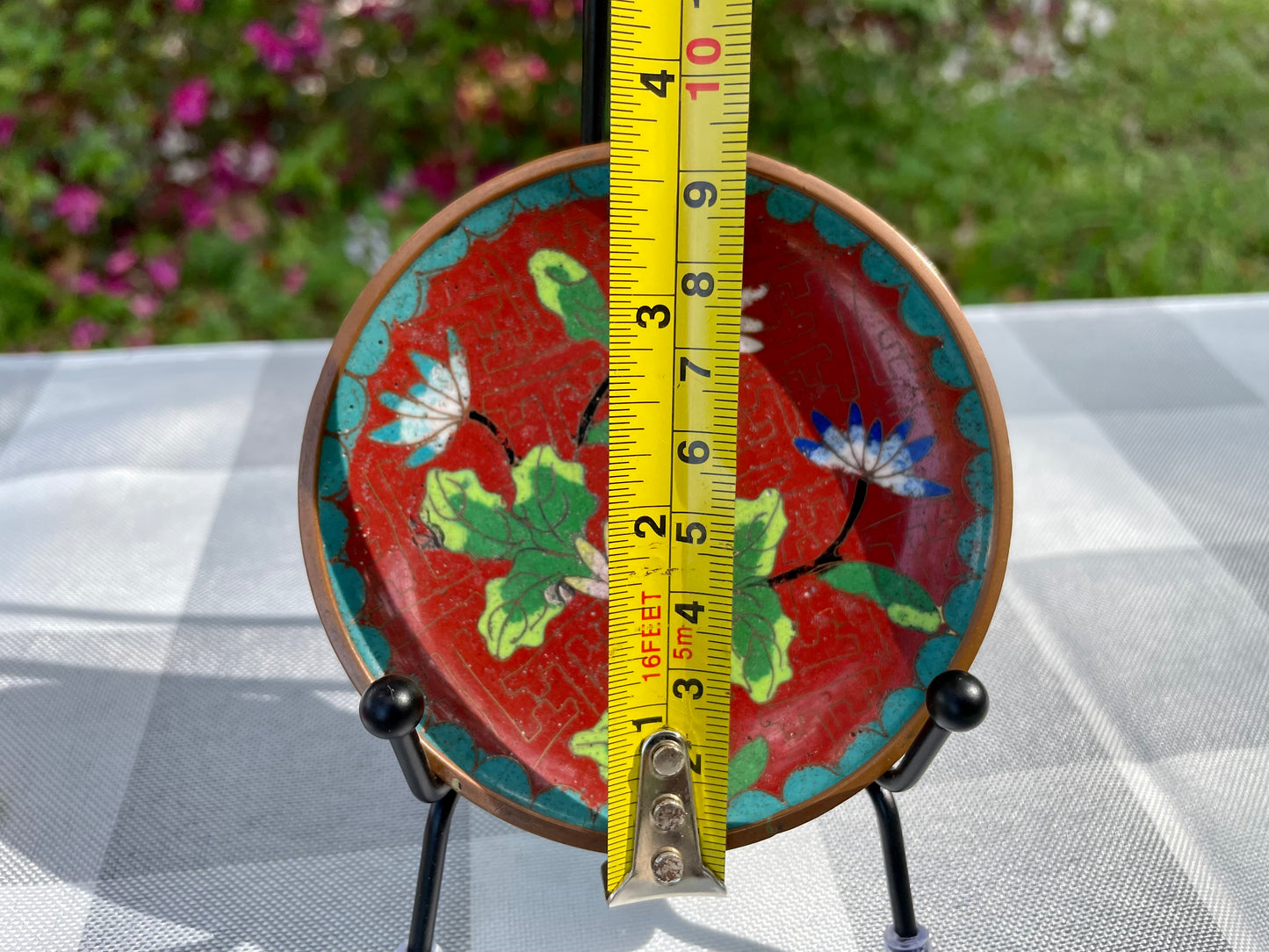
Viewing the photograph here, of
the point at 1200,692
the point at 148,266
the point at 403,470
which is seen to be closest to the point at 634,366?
the point at 403,470

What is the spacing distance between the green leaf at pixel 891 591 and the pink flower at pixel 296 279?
1.43m

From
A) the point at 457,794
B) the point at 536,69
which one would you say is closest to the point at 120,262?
the point at 536,69

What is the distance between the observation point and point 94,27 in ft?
5.76

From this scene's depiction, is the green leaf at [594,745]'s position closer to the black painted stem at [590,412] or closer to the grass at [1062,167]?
the black painted stem at [590,412]

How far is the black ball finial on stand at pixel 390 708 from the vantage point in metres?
0.57

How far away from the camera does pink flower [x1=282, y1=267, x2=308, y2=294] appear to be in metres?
1.88

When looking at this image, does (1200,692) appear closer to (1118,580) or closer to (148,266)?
(1118,580)

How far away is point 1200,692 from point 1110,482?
11.6 inches

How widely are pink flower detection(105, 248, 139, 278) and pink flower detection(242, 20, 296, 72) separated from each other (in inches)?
16.0

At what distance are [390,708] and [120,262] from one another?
1.57 metres

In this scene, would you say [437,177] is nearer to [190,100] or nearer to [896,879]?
[190,100]

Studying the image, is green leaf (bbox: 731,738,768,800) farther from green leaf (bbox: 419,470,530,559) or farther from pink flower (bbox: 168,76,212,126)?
pink flower (bbox: 168,76,212,126)

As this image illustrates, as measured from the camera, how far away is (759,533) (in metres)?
0.72

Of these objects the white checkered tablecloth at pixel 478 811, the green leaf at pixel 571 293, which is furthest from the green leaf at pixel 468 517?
the white checkered tablecloth at pixel 478 811
